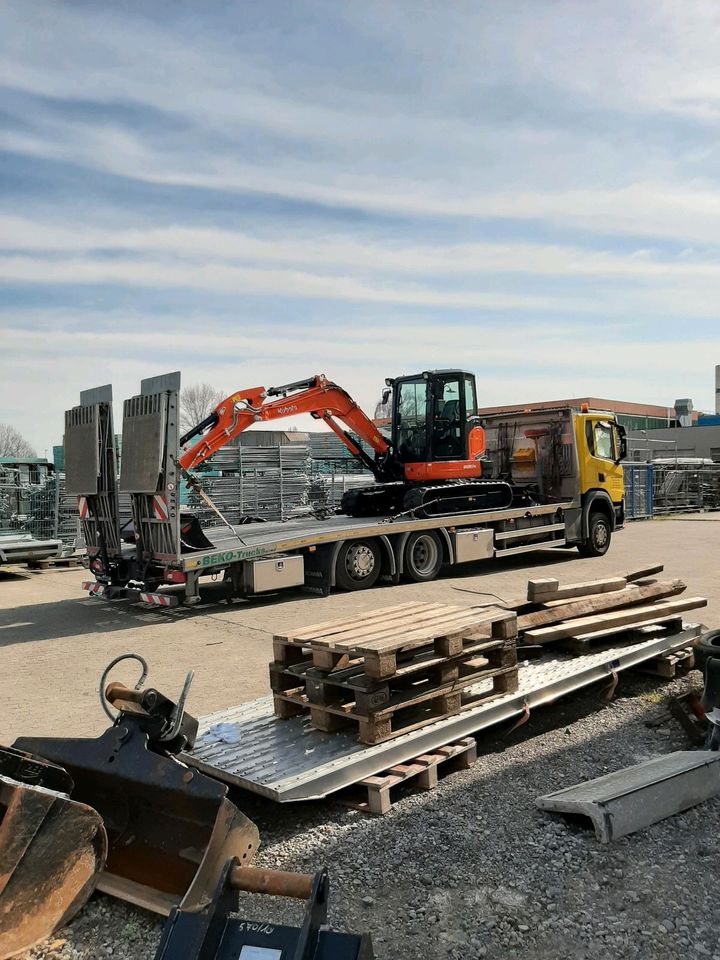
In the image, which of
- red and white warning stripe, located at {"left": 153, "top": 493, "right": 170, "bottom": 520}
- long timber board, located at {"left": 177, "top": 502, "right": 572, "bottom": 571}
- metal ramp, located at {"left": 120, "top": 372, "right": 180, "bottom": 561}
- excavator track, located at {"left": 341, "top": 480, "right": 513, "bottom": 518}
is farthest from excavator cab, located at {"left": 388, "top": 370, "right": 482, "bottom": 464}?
red and white warning stripe, located at {"left": 153, "top": 493, "right": 170, "bottom": 520}

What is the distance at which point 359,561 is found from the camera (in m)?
13.0

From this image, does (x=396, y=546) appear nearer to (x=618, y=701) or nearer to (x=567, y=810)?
(x=618, y=701)

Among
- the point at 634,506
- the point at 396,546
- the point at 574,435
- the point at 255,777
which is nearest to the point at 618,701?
the point at 255,777

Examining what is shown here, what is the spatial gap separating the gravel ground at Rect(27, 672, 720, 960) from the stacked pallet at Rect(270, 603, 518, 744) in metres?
0.50

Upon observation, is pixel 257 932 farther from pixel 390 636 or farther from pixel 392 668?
pixel 390 636

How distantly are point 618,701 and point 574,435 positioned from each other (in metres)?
9.59

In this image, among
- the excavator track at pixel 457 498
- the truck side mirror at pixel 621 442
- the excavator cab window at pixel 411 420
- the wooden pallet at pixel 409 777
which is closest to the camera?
the wooden pallet at pixel 409 777

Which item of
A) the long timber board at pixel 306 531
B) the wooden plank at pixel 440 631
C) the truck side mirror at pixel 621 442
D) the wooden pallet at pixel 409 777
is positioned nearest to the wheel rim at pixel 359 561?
the long timber board at pixel 306 531

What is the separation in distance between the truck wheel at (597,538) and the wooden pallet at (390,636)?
426 inches

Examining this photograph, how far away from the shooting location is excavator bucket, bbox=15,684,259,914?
392 cm

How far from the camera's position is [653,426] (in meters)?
58.5

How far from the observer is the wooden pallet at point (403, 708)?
5086 mm

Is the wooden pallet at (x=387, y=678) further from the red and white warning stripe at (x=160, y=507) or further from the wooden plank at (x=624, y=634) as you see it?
the red and white warning stripe at (x=160, y=507)

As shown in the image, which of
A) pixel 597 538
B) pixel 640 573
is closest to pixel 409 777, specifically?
pixel 640 573
